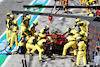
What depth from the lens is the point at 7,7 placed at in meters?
19.5

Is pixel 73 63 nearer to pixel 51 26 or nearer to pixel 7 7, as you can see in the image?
pixel 51 26

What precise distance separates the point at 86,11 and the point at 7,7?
301 inches

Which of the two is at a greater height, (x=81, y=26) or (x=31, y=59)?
(x=81, y=26)

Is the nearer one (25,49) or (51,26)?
(25,49)

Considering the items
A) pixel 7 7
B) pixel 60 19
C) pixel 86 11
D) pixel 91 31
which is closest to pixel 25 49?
pixel 91 31

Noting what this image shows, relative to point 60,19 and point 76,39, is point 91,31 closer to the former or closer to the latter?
point 76,39

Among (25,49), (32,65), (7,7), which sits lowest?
(32,65)

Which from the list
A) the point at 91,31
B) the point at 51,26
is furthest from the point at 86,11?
the point at 91,31

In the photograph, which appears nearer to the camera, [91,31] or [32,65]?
[91,31]

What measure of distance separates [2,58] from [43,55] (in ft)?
8.00

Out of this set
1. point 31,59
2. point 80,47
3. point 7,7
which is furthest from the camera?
point 7,7

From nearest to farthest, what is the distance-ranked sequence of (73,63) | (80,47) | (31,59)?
(80,47)
(73,63)
(31,59)

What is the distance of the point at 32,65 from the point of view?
400 inches

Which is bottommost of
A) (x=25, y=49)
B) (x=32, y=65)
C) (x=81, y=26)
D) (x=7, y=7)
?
(x=32, y=65)
